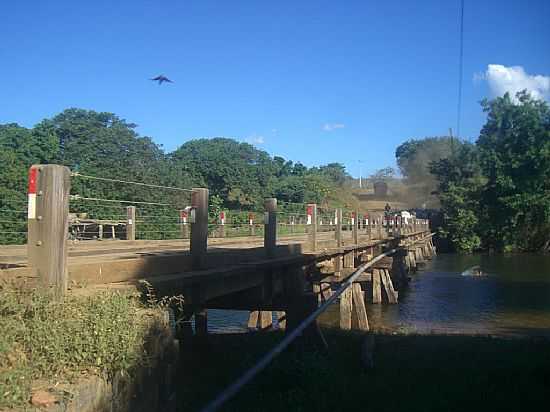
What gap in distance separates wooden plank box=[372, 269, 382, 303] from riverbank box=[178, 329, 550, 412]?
33.6 feet

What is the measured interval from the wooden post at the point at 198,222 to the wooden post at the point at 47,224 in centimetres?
211

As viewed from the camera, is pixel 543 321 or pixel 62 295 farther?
pixel 543 321

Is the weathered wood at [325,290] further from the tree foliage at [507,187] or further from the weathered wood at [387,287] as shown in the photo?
the tree foliage at [507,187]

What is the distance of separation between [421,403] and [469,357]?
309 centimetres

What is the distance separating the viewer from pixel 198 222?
20.4 ft

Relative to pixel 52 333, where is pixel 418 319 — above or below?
below

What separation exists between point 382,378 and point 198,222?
3147 mm

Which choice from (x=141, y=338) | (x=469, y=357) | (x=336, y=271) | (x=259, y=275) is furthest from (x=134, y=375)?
(x=336, y=271)

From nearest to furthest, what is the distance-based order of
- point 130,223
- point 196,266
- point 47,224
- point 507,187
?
point 47,224, point 196,266, point 130,223, point 507,187

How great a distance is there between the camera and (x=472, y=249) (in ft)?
163

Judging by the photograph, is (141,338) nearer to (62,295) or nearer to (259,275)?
(62,295)

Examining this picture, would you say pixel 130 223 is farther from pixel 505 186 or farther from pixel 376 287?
pixel 505 186

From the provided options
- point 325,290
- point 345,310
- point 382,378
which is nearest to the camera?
point 382,378

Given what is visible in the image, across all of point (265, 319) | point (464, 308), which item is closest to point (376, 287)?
point (464, 308)
